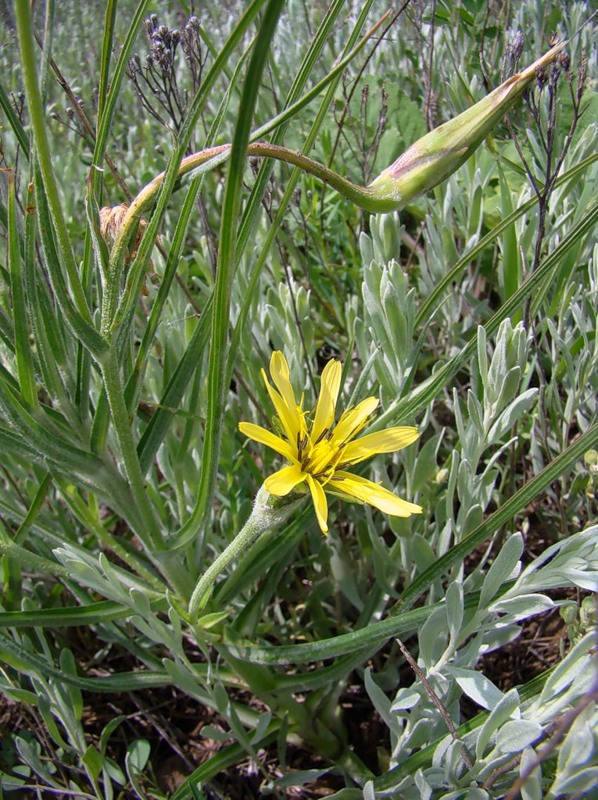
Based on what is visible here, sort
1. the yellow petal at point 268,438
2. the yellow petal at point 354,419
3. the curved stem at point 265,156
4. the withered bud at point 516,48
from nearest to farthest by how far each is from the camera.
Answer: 1. the curved stem at point 265,156
2. the yellow petal at point 268,438
3. the yellow petal at point 354,419
4. the withered bud at point 516,48

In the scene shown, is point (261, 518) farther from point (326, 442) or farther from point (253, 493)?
point (253, 493)

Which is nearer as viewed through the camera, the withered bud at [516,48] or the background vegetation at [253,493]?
the background vegetation at [253,493]

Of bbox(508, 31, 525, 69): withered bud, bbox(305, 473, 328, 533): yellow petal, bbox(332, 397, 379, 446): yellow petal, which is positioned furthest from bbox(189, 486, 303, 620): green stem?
bbox(508, 31, 525, 69): withered bud

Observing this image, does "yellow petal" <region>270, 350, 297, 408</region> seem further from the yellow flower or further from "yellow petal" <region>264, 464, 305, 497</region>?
"yellow petal" <region>264, 464, 305, 497</region>

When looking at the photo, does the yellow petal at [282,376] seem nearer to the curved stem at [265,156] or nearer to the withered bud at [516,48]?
the curved stem at [265,156]

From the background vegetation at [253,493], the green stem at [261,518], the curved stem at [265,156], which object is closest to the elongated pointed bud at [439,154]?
the curved stem at [265,156]
